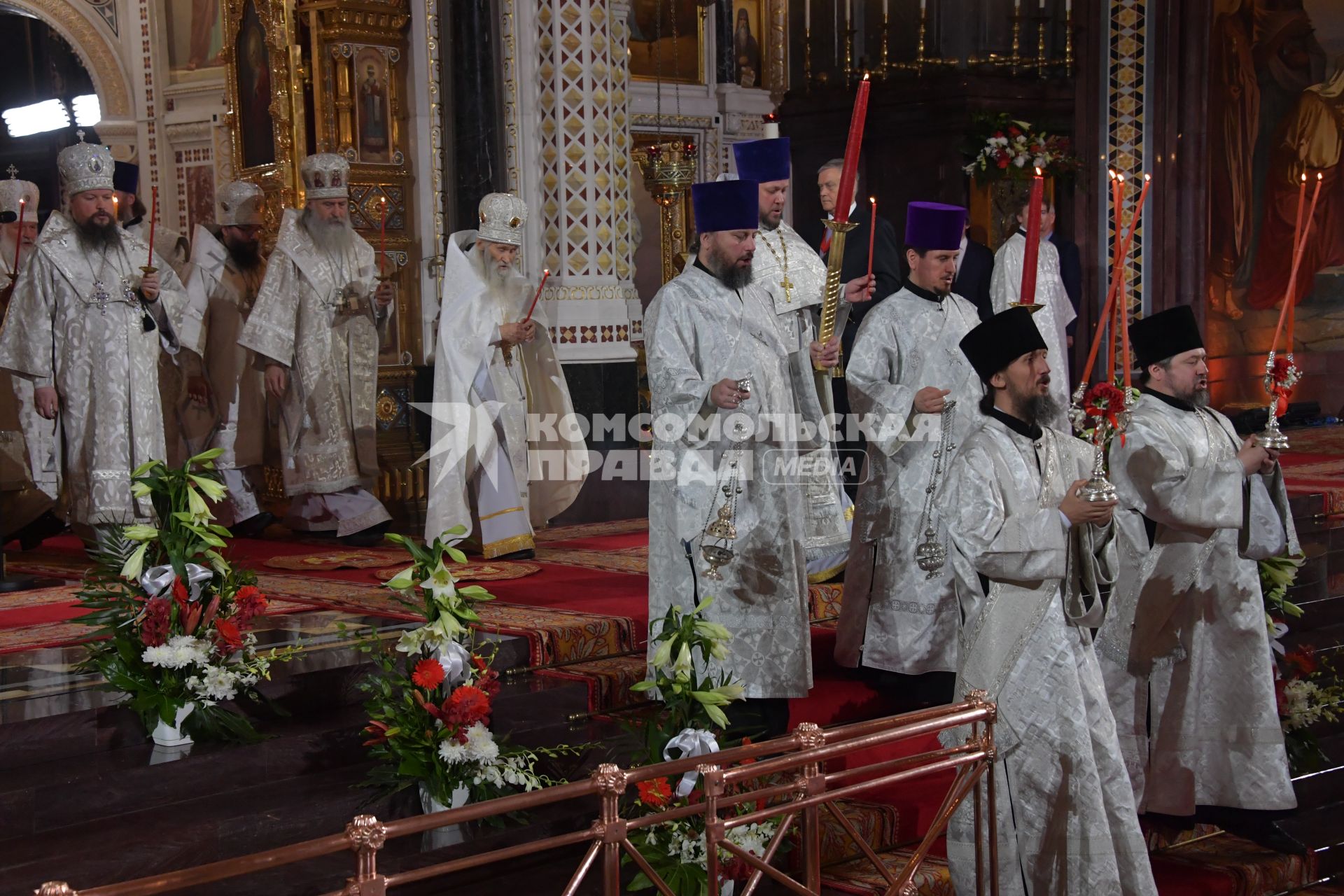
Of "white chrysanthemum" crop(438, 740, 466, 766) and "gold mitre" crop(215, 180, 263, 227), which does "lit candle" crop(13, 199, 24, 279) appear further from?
"white chrysanthemum" crop(438, 740, 466, 766)

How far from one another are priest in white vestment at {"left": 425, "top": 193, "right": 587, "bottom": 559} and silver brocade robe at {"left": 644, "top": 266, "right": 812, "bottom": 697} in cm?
246

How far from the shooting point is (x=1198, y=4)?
13.4 meters

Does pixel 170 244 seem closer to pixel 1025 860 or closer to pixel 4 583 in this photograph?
pixel 4 583

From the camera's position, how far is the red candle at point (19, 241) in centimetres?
798

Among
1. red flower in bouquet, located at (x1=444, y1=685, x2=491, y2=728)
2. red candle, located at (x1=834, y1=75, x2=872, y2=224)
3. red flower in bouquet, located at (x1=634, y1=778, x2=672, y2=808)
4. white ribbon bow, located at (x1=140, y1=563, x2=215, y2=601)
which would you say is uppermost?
red candle, located at (x1=834, y1=75, x2=872, y2=224)

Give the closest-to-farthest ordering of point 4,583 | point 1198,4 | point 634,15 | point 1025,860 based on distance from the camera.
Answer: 1. point 1025,860
2. point 4,583
3. point 1198,4
4. point 634,15

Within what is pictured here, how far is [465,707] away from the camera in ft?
15.6

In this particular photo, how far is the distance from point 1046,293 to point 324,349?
4.45 metres

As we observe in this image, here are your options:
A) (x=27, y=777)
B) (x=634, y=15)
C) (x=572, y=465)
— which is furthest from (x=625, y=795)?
(x=634, y=15)

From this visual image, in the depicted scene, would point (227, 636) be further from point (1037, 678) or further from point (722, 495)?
point (1037, 678)

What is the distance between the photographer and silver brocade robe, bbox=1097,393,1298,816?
5773 millimetres

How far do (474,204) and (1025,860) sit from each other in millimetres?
6336

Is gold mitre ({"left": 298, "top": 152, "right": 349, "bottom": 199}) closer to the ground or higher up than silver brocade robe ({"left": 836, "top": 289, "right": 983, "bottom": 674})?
higher up

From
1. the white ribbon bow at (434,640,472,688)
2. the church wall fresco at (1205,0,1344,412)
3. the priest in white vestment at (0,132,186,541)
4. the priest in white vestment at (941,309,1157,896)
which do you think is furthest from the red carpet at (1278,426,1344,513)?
the priest in white vestment at (0,132,186,541)
